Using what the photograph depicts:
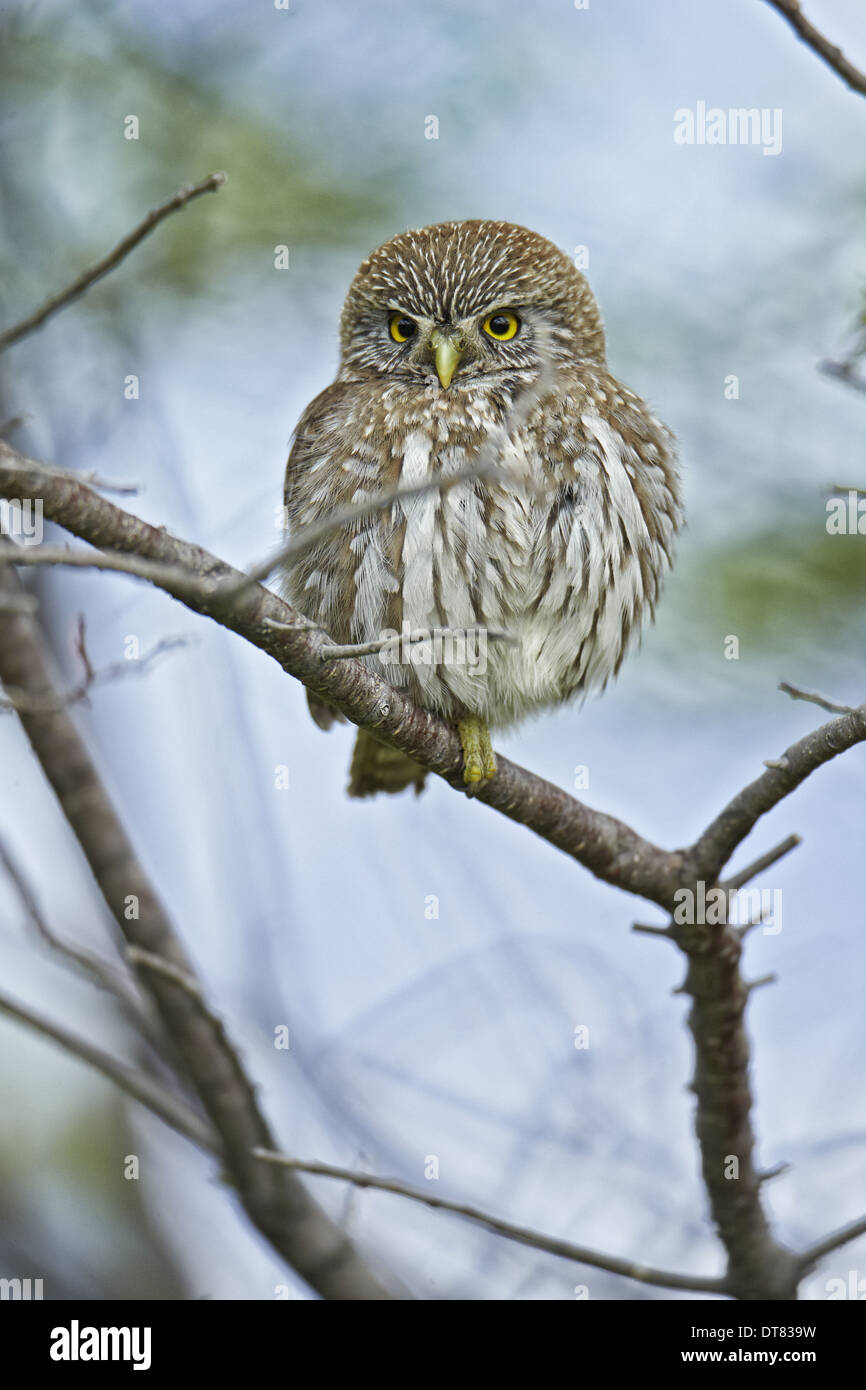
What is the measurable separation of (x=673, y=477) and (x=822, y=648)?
921 mm

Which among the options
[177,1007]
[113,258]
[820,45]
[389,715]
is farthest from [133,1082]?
[820,45]

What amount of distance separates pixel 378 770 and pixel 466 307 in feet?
5.59

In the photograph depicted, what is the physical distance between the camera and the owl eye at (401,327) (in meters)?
4.78

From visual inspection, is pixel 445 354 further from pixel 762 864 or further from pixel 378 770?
pixel 762 864

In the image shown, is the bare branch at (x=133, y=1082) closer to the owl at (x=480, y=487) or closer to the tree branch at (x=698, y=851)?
the tree branch at (x=698, y=851)

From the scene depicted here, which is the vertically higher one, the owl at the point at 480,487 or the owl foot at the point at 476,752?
the owl at the point at 480,487

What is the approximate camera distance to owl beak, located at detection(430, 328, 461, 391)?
4488 mm

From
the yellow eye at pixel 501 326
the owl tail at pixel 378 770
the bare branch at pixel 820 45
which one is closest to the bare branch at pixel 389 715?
the owl tail at pixel 378 770

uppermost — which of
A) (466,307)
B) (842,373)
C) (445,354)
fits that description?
(466,307)

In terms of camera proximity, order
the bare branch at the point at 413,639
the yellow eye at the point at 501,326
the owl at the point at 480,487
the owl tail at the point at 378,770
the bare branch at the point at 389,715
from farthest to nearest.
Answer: the owl tail at the point at 378,770 < the yellow eye at the point at 501,326 < the owl at the point at 480,487 < the bare branch at the point at 389,715 < the bare branch at the point at 413,639

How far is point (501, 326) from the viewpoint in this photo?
4793mm

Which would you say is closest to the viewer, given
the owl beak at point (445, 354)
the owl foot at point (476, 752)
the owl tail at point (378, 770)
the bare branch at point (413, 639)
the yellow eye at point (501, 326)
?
the bare branch at point (413, 639)

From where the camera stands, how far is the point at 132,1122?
5.64m
